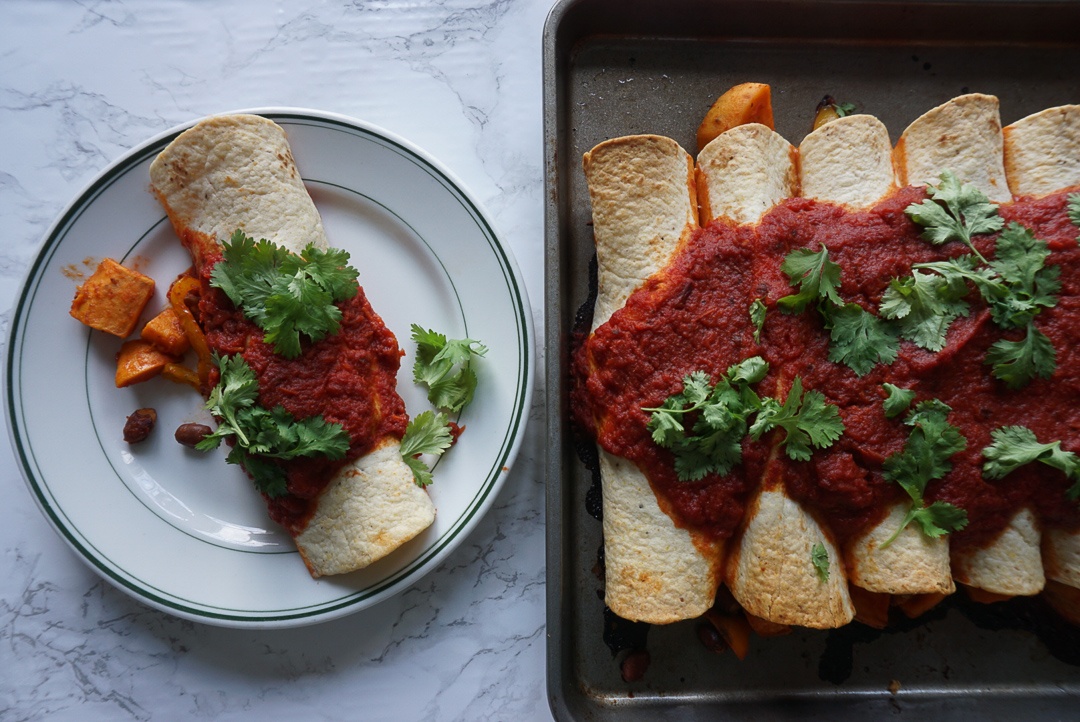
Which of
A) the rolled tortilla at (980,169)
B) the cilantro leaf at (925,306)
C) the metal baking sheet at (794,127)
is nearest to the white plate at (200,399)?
the metal baking sheet at (794,127)

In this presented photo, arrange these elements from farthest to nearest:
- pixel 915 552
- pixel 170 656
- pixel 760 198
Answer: pixel 170 656
pixel 760 198
pixel 915 552

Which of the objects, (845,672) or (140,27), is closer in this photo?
(845,672)

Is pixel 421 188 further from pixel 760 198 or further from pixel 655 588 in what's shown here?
pixel 655 588

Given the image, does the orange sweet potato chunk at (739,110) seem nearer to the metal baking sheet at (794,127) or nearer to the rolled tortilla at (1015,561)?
the metal baking sheet at (794,127)

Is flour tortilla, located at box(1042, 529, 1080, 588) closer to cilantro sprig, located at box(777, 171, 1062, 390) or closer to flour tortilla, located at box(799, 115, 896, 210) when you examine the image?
cilantro sprig, located at box(777, 171, 1062, 390)

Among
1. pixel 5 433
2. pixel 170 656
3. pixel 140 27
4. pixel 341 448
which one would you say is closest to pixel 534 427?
pixel 341 448

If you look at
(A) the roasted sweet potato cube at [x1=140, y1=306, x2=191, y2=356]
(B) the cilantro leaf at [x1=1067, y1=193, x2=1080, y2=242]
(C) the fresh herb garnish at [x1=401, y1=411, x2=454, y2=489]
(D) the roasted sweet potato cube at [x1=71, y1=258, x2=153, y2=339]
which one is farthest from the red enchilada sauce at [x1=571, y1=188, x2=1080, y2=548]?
(D) the roasted sweet potato cube at [x1=71, y1=258, x2=153, y2=339]
